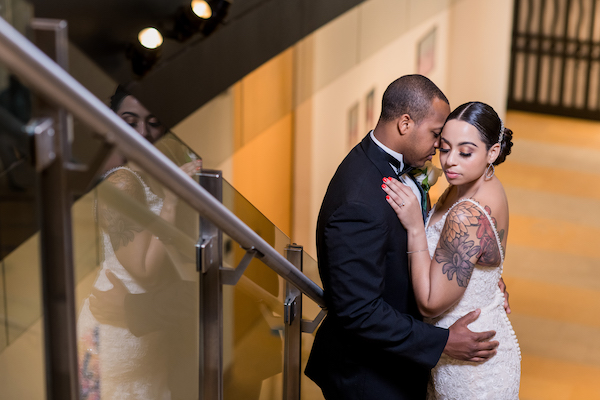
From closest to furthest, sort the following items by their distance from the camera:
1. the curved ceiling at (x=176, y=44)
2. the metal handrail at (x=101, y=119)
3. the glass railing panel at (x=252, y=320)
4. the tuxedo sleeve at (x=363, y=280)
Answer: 1. the metal handrail at (x=101, y=119)
2. the glass railing panel at (x=252, y=320)
3. the tuxedo sleeve at (x=363, y=280)
4. the curved ceiling at (x=176, y=44)

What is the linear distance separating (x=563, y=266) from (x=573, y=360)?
1.57 meters

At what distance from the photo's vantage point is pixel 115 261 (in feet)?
5.18

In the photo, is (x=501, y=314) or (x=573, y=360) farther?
(x=573, y=360)

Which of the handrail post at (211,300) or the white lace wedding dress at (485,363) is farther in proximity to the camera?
the white lace wedding dress at (485,363)

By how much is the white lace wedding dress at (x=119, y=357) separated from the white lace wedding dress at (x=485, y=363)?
102 cm

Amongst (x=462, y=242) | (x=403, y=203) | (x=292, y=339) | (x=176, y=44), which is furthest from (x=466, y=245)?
(x=176, y=44)

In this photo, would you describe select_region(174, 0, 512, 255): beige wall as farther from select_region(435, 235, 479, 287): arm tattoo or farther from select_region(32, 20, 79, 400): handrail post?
select_region(32, 20, 79, 400): handrail post

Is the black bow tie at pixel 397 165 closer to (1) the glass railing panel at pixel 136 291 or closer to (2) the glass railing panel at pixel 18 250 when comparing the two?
(1) the glass railing panel at pixel 136 291

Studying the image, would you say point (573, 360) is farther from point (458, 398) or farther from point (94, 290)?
point (94, 290)

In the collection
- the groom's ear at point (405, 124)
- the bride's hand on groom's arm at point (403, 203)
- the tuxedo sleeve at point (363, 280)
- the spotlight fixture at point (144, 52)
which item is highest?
the spotlight fixture at point (144, 52)

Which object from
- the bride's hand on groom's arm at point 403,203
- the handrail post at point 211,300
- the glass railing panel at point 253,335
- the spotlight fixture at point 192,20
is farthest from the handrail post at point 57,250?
the spotlight fixture at point 192,20

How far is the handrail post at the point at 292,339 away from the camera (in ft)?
7.61

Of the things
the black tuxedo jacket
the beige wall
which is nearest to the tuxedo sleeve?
the black tuxedo jacket

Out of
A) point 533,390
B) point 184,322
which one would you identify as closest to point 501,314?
point 184,322
